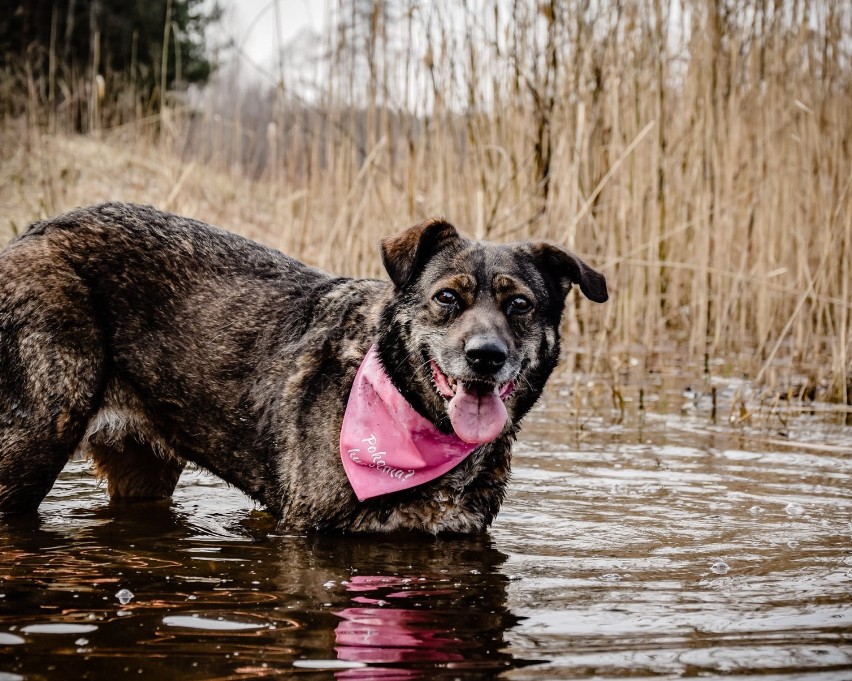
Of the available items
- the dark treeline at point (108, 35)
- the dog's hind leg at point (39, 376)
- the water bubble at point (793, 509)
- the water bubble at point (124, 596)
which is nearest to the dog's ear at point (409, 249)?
the dog's hind leg at point (39, 376)

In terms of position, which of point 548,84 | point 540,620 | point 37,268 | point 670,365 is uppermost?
point 548,84

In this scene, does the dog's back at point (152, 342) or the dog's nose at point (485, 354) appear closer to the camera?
the dog's nose at point (485, 354)

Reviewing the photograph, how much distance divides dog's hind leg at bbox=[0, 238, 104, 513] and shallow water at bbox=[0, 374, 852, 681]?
0.86 ft

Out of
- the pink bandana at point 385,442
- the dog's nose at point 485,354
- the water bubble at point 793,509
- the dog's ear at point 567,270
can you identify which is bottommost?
the water bubble at point 793,509

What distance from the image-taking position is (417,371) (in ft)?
14.2

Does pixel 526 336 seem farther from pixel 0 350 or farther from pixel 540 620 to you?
pixel 0 350

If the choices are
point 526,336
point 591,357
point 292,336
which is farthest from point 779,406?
point 292,336

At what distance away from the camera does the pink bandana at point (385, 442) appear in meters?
4.17

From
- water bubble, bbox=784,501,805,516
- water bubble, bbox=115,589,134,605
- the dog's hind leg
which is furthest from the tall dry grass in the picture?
water bubble, bbox=115,589,134,605

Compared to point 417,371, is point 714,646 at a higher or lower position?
lower

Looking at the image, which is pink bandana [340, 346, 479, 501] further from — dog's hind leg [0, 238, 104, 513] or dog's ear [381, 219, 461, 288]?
dog's hind leg [0, 238, 104, 513]

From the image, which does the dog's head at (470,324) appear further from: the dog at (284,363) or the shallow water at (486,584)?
the shallow water at (486,584)

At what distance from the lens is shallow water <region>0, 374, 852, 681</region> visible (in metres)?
2.76

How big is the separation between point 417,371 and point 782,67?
5392mm
